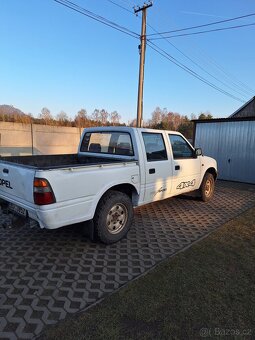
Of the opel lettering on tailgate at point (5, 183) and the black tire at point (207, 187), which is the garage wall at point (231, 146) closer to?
the black tire at point (207, 187)

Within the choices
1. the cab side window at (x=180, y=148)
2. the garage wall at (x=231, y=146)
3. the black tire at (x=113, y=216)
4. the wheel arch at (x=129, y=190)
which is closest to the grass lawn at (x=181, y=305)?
the black tire at (x=113, y=216)

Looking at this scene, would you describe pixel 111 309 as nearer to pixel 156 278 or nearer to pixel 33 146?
pixel 156 278

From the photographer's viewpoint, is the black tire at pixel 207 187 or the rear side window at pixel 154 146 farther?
the black tire at pixel 207 187

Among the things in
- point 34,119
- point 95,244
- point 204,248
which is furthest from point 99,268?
point 34,119

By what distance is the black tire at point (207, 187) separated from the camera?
269 inches

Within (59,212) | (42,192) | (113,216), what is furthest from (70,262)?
(42,192)

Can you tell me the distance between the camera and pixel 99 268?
3549 mm

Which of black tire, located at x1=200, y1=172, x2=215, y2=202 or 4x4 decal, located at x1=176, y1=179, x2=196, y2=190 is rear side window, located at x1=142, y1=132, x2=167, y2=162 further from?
black tire, located at x1=200, y1=172, x2=215, y2=202

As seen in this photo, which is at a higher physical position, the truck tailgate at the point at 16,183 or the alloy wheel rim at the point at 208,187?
the truck tailgate at the point at 16,183

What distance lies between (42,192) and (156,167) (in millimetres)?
2336

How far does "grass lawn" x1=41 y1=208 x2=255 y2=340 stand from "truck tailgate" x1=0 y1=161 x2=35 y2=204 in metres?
1.64

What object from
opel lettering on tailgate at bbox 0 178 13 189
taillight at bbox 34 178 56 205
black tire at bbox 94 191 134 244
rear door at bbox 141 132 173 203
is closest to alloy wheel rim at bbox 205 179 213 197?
rear door at bbox 141 132 173 203

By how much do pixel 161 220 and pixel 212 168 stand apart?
2502 millimetres

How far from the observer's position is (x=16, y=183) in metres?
3.64
